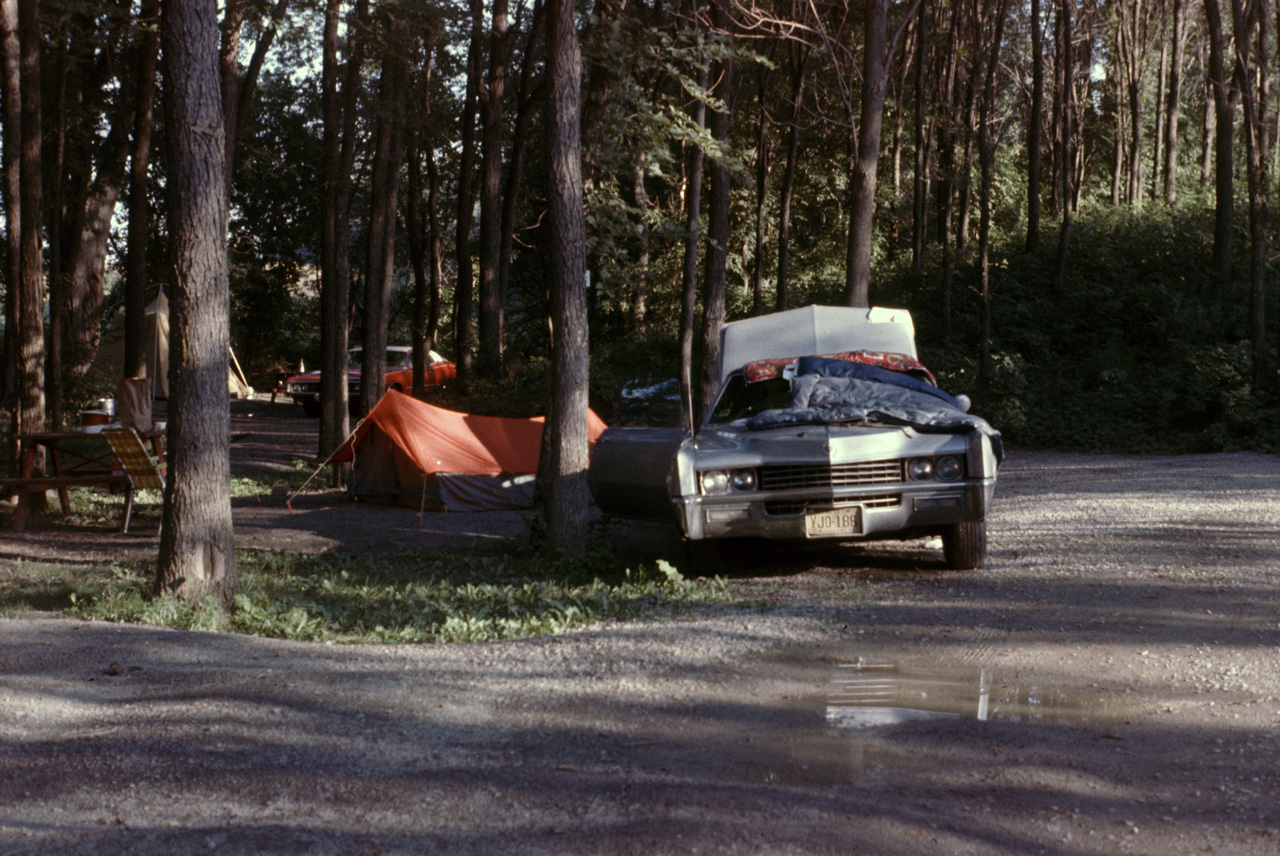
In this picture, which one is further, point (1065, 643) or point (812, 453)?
point (812, 453)

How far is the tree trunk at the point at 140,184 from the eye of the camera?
52.9 feet

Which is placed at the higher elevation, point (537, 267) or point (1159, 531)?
point (537, 267)

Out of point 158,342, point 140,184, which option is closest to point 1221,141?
point 140,184

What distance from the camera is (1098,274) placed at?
26797 millimetres

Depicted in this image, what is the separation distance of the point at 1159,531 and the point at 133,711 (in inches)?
319

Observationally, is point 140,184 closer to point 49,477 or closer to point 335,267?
point 335,267

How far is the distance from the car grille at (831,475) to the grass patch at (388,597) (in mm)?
859

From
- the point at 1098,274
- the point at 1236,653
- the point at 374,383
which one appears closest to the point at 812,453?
the point at 1236,653

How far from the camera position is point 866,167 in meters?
15.6

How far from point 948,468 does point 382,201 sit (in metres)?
13.8

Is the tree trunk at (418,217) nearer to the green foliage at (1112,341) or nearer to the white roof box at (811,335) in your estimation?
the green foliage at (1112,341)

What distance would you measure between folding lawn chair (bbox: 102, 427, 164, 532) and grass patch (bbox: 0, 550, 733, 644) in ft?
6.80

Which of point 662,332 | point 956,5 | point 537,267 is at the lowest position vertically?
point 662,332

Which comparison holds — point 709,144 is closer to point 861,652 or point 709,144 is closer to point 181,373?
point 181,373
